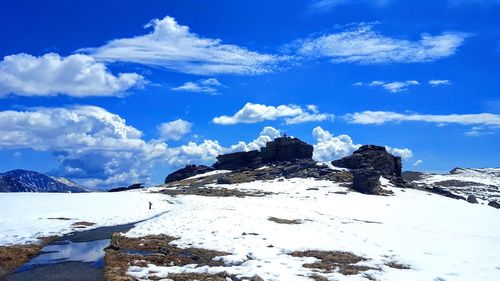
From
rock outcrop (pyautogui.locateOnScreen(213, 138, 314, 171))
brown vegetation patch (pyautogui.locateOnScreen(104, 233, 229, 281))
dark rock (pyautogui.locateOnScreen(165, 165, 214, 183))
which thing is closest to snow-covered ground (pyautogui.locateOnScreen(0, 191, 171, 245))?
brown vegetation patch (pyautogui.locateOnScreen(104, 233, 229, 281))

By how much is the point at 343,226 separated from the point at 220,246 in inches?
669

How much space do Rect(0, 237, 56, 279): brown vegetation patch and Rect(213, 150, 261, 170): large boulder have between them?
396 ft

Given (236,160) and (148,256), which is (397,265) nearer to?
(148,256)

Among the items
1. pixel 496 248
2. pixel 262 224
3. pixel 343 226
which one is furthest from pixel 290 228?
pixel 496 248

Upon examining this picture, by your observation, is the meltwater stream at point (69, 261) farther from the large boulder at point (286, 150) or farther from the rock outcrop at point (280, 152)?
the large boulder at point (286, 150)

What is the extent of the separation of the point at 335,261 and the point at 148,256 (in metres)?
11.4

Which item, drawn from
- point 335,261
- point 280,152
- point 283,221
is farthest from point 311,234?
point 280,152

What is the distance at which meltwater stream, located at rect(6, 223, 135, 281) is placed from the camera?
70.5ft

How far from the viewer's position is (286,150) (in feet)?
459

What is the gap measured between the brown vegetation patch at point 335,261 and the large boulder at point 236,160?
121383 millimetres

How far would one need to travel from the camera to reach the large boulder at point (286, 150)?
139 meters

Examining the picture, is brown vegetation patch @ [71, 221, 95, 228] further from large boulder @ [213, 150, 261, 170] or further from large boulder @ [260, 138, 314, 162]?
large boulder @ [213, 150, 261, 170]

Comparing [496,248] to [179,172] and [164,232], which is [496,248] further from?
[179,172]

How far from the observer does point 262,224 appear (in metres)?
39.5
